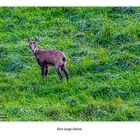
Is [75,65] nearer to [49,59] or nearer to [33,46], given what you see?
[49,59]

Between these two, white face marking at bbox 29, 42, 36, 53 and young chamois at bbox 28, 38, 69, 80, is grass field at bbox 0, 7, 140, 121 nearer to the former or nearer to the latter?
young chamois at bbox 28, 38, 69, 80

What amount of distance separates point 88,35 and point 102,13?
3.50 feet

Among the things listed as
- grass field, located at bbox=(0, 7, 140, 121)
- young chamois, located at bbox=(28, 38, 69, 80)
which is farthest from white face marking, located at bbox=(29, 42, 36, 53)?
grass field, located at bbox=(0, 7, 140, 121)

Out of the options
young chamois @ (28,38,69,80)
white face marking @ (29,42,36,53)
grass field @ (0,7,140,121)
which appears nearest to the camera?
grass field @ (0,7,140,121)

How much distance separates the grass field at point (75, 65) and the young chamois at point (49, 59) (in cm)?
16

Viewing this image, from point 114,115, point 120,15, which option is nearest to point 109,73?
point 114,115

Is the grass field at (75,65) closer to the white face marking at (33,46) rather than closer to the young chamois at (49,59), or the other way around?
the young chamois at (49,59)

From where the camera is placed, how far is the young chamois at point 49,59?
1170 centimetres

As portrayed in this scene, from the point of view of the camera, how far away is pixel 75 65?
40.0 feet

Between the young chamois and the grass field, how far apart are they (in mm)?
158

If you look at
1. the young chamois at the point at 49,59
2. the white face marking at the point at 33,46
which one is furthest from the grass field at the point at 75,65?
the white face marking at the point at 33,46

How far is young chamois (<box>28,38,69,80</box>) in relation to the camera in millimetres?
11695

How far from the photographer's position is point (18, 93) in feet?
37.4

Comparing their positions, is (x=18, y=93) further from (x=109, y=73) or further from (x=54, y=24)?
(x=54, y=24)
